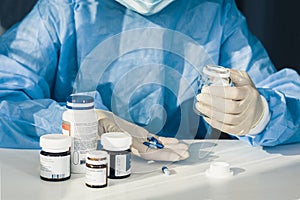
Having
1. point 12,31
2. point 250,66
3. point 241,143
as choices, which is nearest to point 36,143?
point 12,31

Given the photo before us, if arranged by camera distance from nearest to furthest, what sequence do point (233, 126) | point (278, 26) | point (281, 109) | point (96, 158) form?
1. point (96, 158)
2. point (233, 126)
3. point (281, 109)
4. point (278, 26)

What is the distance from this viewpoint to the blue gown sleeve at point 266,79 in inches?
62.5

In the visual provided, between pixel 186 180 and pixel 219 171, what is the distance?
8cm

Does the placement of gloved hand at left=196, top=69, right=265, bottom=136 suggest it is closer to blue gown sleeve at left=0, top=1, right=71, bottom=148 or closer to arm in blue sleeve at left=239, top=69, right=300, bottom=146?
arm in blue sleeve at left=239, top=69, right=300, bottom=146

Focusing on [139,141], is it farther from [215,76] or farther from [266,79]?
[266,79]

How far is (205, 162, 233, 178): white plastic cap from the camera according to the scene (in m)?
1.38

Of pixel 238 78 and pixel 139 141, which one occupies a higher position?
pixel 238 78

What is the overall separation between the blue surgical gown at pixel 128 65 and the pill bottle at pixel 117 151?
0.19m

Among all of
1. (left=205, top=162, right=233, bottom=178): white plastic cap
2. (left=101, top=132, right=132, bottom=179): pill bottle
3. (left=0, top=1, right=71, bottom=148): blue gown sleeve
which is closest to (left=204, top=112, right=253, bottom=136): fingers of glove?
(left=205, top=162, right=233, bottom=178): white plastic cap

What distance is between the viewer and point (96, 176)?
127 centimetres

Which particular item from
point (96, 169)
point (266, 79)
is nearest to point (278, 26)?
point (266, 79)

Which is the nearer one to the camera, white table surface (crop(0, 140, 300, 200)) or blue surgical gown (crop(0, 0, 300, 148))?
white table surface (crop(0, 140, 300, 200))

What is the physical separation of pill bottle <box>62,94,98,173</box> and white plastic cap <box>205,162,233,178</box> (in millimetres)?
252

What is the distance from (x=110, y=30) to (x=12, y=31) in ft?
0.84
